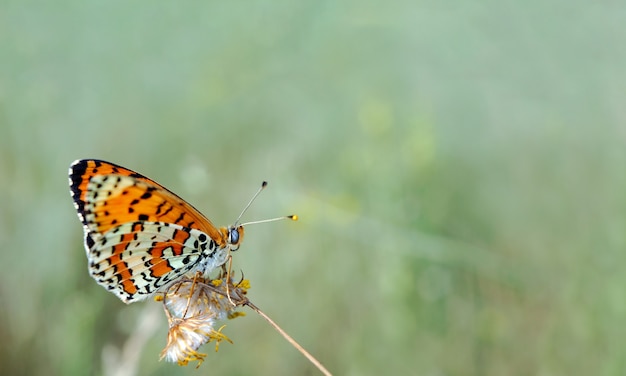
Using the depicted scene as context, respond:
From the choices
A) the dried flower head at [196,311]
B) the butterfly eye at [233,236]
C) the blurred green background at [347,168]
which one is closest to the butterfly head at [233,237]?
the butterfly eye at [233,236]

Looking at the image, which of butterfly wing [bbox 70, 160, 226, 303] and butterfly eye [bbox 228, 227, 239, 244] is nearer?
butterfly wing [bbox 70, 160, 226, 303]

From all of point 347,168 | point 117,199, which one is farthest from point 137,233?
point 347,168

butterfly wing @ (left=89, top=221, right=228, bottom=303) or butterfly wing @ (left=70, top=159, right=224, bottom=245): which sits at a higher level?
butterfly wing @ (left=70, top=159, right=224, bottom=245)

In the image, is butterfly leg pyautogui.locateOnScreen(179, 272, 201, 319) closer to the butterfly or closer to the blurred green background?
the butterfly

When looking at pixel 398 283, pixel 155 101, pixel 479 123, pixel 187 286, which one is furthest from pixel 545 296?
pixel 155 101

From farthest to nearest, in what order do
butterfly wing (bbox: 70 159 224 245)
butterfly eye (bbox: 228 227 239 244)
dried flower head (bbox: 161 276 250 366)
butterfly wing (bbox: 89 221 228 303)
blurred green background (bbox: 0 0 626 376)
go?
blurred green background (bbox: 0 0 626 376) < butterfly eye (bbox: 228 227 239 244) < butterfly wing (bbox: 89 221 228 303) < butterfly wing (bbox: 70 159 224 245) < dried flower head (bbox: 161 276 250 366)

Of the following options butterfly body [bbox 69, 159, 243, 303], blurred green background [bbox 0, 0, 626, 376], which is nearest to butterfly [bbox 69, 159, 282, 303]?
butterfly body [bbox 69, 159, 243, 303]

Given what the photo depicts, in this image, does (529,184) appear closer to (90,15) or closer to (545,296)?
(545,296)

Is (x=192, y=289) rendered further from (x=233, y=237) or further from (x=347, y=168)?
(x=347, y=168)

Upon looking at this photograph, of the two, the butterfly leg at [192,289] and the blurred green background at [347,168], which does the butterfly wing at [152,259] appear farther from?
the blurred green background at [347,168]
